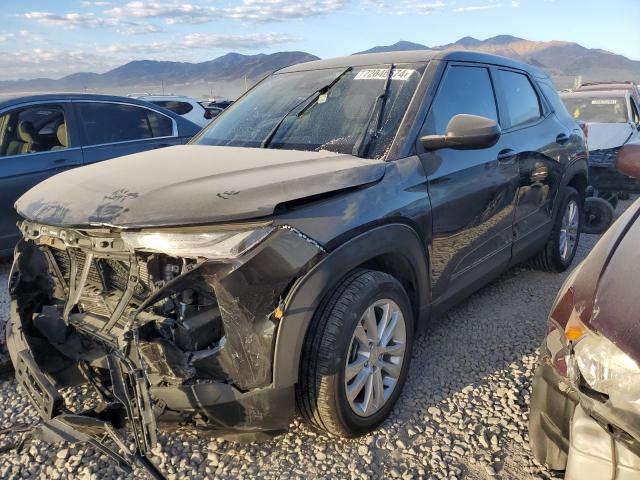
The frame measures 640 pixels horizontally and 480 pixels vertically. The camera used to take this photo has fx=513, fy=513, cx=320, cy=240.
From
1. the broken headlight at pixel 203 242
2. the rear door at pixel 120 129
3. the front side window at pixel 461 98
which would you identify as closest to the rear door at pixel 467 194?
the front side window at pixel 461 98

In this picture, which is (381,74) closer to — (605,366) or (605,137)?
(605,366)

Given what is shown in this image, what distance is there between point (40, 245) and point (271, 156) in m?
1.20

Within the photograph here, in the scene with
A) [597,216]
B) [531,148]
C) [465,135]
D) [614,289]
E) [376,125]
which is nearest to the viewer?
[614,289]

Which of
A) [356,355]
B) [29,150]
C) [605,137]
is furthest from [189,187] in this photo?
[605,137]

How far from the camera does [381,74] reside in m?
3.06

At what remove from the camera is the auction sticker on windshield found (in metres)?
3.01

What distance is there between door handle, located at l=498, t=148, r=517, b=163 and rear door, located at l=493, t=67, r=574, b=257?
26 mm

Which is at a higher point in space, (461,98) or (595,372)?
(461,98)

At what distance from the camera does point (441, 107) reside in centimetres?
299

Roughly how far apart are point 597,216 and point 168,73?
135 metres

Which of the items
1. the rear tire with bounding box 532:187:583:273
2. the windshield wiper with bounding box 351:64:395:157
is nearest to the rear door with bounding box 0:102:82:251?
the windshield wiper with bounding box 351:64:395:157

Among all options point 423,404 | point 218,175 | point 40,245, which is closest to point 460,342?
point 423,404

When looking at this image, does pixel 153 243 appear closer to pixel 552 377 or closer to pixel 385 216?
pixel 385 216

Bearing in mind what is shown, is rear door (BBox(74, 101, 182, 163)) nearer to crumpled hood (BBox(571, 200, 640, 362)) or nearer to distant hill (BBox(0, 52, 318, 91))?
crumpled hood (BBox(571, 200, 640, 362))
